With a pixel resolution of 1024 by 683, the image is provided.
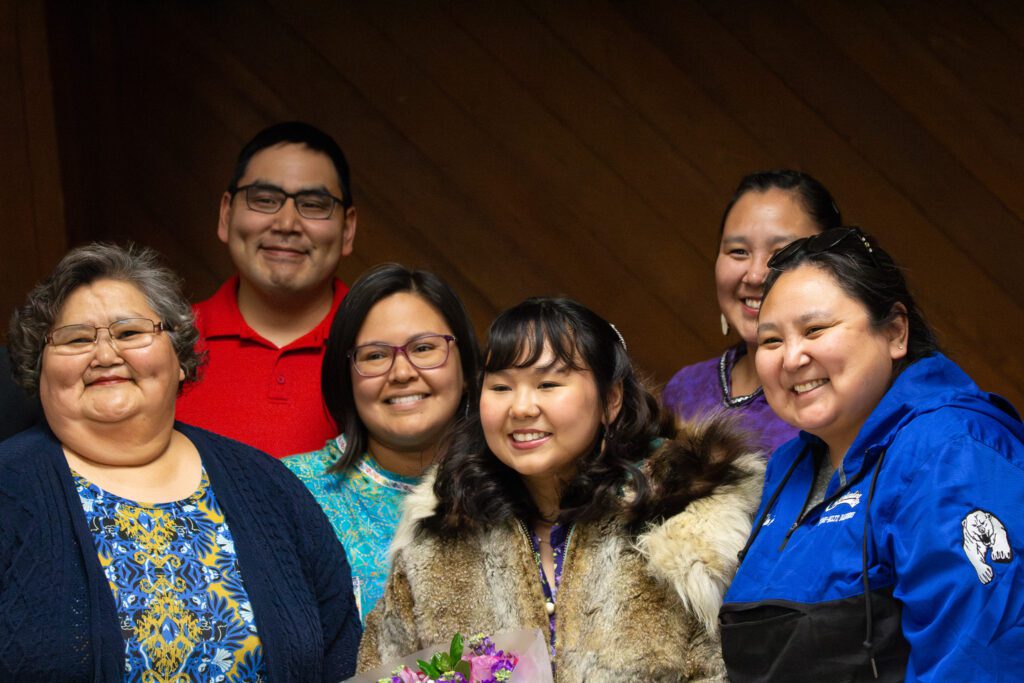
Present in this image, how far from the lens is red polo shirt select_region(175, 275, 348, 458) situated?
11.6ft

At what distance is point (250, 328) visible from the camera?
375cm

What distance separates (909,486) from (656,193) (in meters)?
2.37

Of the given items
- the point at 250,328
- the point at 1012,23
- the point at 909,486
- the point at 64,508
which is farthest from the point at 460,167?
the point at 909,486

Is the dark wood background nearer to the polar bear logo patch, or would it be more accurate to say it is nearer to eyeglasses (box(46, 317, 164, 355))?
eyeglasses (box(46, 317, 164, 355))

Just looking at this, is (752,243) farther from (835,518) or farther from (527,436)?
(835,518)

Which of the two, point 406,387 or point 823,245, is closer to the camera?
point 823,245

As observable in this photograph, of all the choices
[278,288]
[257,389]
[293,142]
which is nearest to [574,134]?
[293,142]

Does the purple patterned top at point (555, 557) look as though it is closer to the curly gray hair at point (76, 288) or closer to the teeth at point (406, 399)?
the teeth at point (406, 399)

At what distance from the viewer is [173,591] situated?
265 cm

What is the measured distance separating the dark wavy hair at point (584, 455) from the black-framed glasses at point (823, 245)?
1.53 ft

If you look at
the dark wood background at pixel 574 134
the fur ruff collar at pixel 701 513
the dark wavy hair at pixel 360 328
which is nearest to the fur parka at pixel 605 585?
the fur ruff collar at pixel 701 513

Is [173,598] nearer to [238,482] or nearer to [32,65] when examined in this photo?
[238,482]

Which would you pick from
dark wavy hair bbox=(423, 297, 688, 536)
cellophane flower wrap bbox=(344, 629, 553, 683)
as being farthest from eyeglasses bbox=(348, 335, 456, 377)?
cellophane flower wrap bbox=(344, 629, 553, 683)

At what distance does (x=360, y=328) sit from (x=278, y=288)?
50 cm
